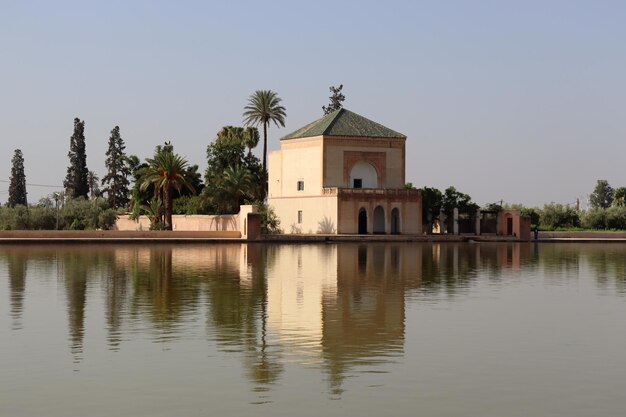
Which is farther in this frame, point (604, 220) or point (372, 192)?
point (604, 220)

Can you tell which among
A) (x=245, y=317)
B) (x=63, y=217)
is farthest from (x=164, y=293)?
(x=63, y=217)

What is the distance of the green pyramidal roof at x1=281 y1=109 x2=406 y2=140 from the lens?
60969 millimetres

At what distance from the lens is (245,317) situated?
1755 centimetres

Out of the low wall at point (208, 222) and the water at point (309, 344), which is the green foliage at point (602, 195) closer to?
the low wall at point (208, 222)

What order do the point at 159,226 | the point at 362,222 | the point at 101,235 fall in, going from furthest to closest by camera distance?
the point at 362,222 → the point at 159,226 → the point at 101,235

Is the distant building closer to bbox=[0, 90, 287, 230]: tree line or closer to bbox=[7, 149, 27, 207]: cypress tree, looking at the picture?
bbox=[0, 90, 287, 230]: tree line

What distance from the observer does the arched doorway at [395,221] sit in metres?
61.0

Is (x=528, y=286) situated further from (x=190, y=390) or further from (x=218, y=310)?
(x=190, y=390)

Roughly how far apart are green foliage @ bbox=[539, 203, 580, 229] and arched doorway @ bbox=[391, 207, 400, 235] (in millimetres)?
16136

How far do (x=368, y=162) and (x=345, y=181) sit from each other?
2000mm

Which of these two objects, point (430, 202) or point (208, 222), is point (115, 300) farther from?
point (430, 202)

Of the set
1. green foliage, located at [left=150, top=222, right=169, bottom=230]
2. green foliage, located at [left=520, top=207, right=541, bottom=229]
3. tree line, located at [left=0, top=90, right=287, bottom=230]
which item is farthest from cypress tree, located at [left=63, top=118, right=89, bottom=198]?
green foliage, located at [left=520, top=207, right=541, bottom=229]

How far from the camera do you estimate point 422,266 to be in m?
32.9

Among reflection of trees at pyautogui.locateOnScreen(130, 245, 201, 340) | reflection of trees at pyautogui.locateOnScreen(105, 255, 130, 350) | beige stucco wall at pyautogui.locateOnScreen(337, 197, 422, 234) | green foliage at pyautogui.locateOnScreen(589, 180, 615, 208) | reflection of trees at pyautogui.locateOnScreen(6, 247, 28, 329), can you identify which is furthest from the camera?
green foliage at pyautogui.locateOnScreen(589, 180, 615, 208)
